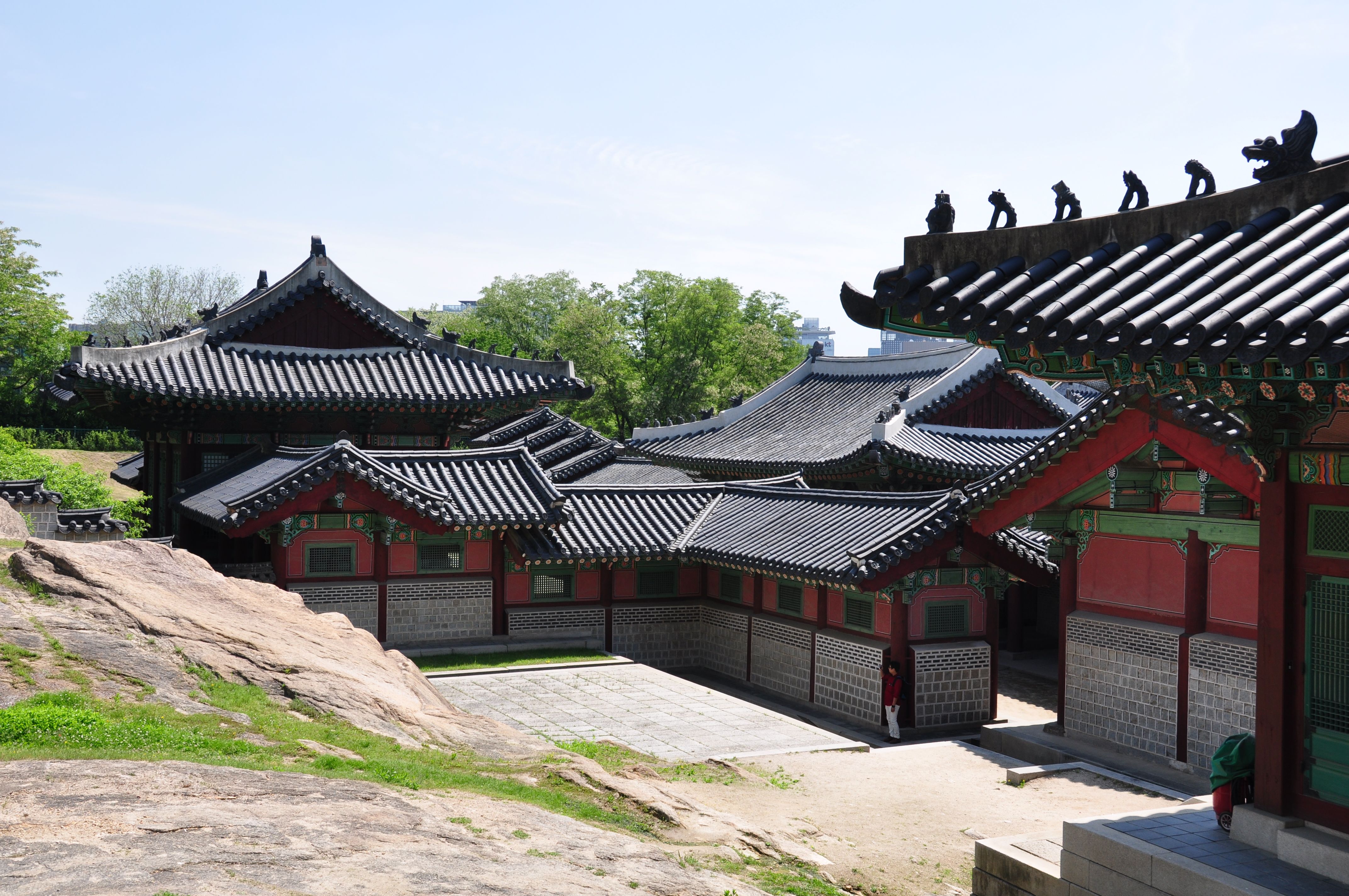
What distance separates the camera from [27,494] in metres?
21.8

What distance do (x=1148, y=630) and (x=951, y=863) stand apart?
608 cm

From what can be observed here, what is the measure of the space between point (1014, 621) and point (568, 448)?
17211mm

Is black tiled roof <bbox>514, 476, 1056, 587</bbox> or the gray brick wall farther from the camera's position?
the gray brick wall

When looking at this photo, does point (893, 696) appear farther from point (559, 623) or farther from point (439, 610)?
point (439, 610)

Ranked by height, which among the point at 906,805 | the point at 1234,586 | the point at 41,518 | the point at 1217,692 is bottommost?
the point at 906,805

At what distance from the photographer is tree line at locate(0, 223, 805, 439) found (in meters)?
45.8

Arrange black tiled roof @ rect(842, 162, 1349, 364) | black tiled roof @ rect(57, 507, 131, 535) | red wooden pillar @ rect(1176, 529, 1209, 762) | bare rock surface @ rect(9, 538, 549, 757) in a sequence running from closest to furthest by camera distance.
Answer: black tiled roof @ rect(842, 162, 1349, 364) < bare rock surface @ rect(9, 538, 549, 757) < red wooden pillar @ rect(1176, 529, 1209, 762) < black tiled roof @ rect(57, 507, 131, 535)

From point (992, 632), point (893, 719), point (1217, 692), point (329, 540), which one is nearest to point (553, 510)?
point (329, 540)

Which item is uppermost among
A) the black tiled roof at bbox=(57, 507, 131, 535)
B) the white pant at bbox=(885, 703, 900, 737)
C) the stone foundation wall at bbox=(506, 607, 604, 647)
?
the black tiled roof at bbox=(57, 507, 131, 535)

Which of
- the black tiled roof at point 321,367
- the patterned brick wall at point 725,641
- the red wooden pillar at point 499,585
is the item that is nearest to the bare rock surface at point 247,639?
the red wooden pillar at point 499,585

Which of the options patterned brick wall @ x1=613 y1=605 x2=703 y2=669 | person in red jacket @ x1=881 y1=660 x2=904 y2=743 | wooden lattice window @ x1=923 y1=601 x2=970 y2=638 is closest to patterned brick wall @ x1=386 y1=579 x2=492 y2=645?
patterned brick wall @ x1=613 y1=605 x2=703 y2=669

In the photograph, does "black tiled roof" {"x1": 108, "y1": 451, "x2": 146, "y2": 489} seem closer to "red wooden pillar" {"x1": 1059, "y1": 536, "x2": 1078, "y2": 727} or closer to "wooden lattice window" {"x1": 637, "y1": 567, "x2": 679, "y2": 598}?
"wooden lattice window" {"x1": 637, "y1": 567, "x2": 679, "y2": 598}

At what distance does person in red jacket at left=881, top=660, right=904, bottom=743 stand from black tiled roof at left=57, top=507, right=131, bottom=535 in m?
14.9

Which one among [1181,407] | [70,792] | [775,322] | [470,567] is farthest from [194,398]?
[775,322]
